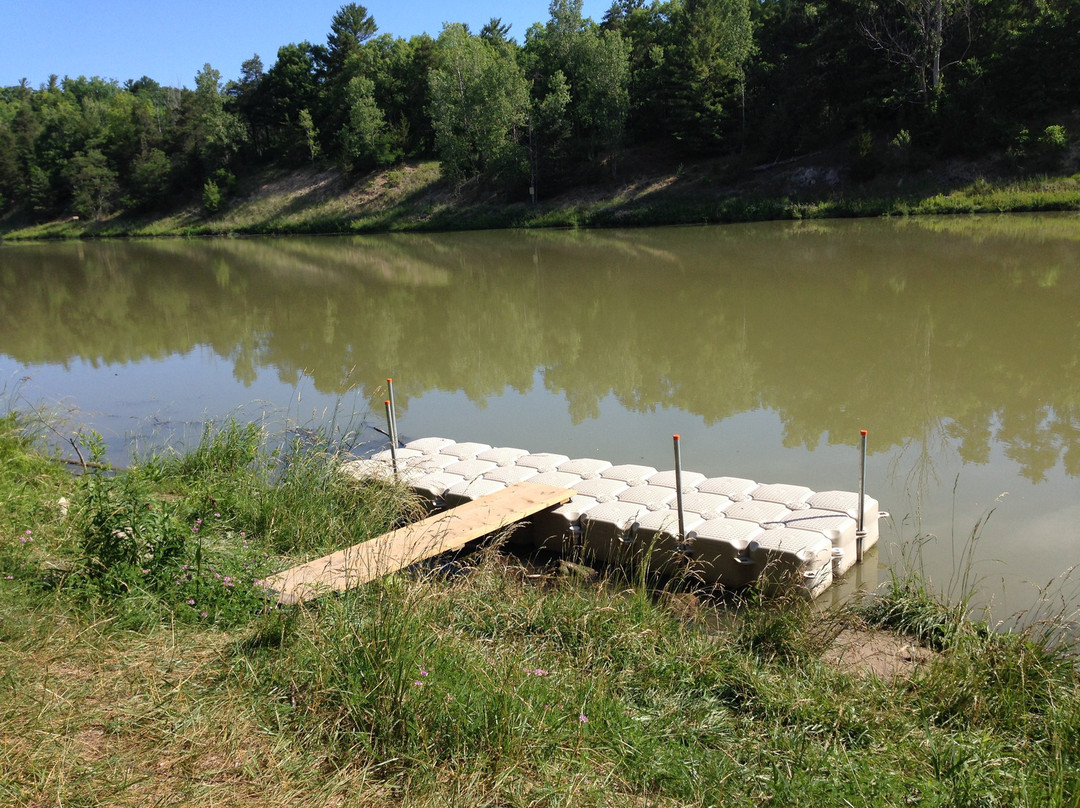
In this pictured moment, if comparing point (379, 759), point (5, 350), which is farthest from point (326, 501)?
point (5, 350)

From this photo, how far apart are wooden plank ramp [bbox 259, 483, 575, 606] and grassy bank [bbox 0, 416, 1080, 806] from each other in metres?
0.17

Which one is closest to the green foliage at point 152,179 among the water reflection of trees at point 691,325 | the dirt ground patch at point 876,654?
the water reflection of trees at point 691,325

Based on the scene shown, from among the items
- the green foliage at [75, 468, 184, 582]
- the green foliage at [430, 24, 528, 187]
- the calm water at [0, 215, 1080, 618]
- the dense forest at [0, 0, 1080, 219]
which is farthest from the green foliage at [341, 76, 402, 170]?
the green foliage at [75, 468, 184, 582]

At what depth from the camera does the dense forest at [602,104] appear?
29.9m

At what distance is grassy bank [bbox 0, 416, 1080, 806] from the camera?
2842 mm

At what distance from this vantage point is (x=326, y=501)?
6059mm

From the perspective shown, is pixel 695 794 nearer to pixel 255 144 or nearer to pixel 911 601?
pixel 911 601

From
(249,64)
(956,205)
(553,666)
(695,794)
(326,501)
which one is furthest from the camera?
(249,64)

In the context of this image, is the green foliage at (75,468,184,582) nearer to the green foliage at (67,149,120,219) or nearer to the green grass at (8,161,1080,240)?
the green grass at (8,161,1080,240)

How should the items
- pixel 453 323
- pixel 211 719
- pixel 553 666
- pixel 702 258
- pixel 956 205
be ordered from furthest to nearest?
pixel 956 205, pixel 702 258, pixel 453 323, pixel 553 666, pixel 211 719

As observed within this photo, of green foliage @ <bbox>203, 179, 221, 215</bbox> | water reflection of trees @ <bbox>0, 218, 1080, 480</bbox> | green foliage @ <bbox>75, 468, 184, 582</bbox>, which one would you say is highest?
green foliage @ <bbox>203, 179, 221, 215</bbox>

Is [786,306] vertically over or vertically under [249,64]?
under

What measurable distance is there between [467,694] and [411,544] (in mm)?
2126

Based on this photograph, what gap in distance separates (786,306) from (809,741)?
11877mm
